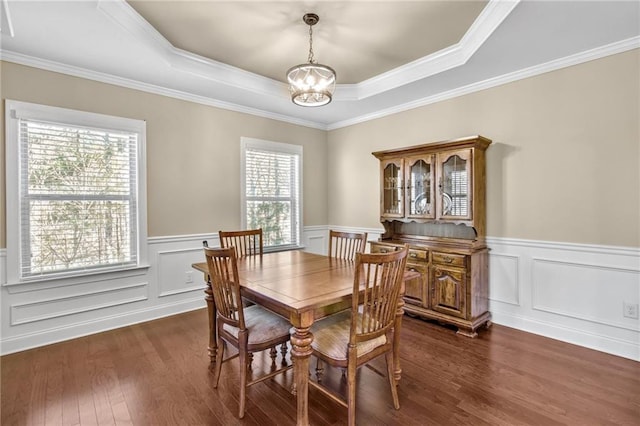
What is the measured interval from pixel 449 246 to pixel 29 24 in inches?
160

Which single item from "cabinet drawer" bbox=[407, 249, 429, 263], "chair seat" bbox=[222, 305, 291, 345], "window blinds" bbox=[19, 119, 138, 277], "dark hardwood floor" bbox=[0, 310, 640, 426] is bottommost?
"dark hardwood floor" bbox=[0, 310, 640, 426]

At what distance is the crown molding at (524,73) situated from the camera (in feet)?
8.64

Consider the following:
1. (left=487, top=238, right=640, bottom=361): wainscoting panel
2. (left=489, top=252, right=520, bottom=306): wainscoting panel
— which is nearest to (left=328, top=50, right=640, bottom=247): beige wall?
(left=487, top=238, right=640, bottom=361): wainscoting panel

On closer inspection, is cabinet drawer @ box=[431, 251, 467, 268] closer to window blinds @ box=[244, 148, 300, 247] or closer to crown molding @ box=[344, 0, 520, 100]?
crown molding @ box=[344, 0, 520, 100]

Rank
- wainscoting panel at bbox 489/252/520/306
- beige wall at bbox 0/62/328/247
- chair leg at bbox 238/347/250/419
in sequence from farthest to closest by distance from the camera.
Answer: wainscoting panel at bbox 489/252/520/306 < beige wall at bbox 0/62/328/247 < chair leg at bbox 238/347/250/419

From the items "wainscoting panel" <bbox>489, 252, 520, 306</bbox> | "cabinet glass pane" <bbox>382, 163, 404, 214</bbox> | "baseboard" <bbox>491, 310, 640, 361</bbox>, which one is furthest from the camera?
"cabinet glass pane" <bbox>382, 163, 404, 214</bbox>

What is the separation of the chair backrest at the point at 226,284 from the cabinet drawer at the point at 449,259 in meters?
2.18

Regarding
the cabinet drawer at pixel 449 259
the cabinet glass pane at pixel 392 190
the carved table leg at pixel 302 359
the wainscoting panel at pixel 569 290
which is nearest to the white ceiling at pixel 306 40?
the cabinet glass pane at pixel 392 190

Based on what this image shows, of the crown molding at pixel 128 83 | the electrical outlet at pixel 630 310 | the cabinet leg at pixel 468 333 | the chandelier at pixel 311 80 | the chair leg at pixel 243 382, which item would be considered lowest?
the cabinet leg at pixel 468 333

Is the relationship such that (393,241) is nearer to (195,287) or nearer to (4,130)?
(195,287)

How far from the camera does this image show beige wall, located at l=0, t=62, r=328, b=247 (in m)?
2.93

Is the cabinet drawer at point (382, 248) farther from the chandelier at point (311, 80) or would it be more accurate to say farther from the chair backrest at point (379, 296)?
the chandelier at point (311, 80)

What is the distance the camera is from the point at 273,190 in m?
4.64

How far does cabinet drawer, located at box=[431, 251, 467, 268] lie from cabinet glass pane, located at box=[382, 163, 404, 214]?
2.36 feet
